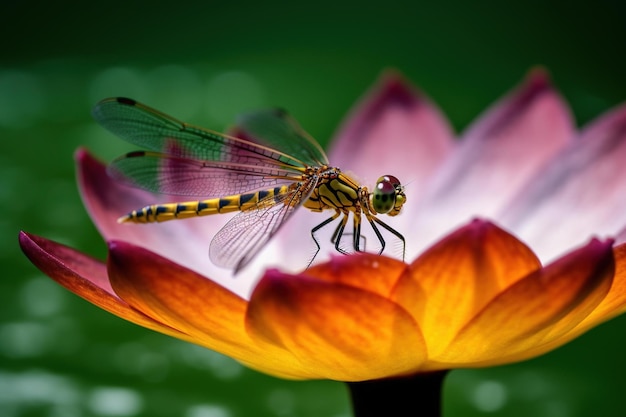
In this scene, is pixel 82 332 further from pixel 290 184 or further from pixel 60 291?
pixel 290 184

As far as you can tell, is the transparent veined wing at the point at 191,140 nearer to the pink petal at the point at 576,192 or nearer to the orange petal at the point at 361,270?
the pink petal at the point at 576,192

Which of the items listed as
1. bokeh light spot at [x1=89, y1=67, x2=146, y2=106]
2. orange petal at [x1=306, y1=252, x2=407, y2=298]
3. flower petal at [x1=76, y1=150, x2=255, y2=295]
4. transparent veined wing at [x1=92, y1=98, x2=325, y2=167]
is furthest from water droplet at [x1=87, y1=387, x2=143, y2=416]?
bokeh light spot at [x1=89, y1=67, x2=146, y2=106]

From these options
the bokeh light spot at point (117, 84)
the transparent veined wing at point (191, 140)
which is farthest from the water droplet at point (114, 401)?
the bokeh light spot at point (117, 84)

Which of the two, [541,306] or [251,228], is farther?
[251,228]

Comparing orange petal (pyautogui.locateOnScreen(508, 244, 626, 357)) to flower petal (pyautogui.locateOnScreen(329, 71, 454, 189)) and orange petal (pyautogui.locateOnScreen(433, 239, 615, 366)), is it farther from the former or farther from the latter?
flower petal (pyautogui.locateOnScreen(329, 71, 454, 189))

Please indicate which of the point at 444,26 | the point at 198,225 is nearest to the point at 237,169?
the point at 198,225

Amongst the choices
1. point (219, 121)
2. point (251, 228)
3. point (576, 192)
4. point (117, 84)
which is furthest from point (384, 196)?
point (117, 84)

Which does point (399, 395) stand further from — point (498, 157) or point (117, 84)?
point (117, 84)
